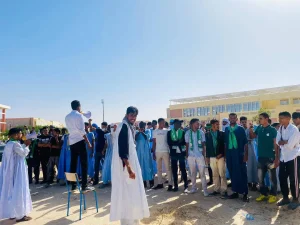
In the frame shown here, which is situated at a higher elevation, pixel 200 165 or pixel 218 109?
pixel 218 109

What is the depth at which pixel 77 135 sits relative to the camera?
5.65 metres

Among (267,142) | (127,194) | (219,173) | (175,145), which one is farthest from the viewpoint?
(175,145)

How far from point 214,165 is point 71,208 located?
3.29m

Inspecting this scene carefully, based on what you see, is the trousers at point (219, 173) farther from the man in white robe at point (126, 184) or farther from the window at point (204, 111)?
the window at point (204, 111)

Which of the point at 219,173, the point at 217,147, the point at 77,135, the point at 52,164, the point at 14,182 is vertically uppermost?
the point at 77,135

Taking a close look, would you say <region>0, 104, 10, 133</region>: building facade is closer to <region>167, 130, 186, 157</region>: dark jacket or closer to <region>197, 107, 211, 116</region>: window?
<region>197, 107, 211, 116</region>: window

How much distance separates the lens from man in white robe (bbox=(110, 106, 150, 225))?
405cm

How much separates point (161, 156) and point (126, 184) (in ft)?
10.2

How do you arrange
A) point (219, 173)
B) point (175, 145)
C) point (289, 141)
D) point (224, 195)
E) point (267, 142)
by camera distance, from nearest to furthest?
point (289, 141) → point (267, 142) → point (224, 195) → point (219, 173) → point (175, 145)

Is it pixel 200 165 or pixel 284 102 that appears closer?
pixel 200 165

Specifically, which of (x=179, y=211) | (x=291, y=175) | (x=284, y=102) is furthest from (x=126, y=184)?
(x=284, y=102)

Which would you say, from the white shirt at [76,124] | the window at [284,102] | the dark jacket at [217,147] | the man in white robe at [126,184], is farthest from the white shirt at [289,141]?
the window at [284,102]

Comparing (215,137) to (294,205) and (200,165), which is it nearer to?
(200,165)

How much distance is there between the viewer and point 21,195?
16.0 ft
